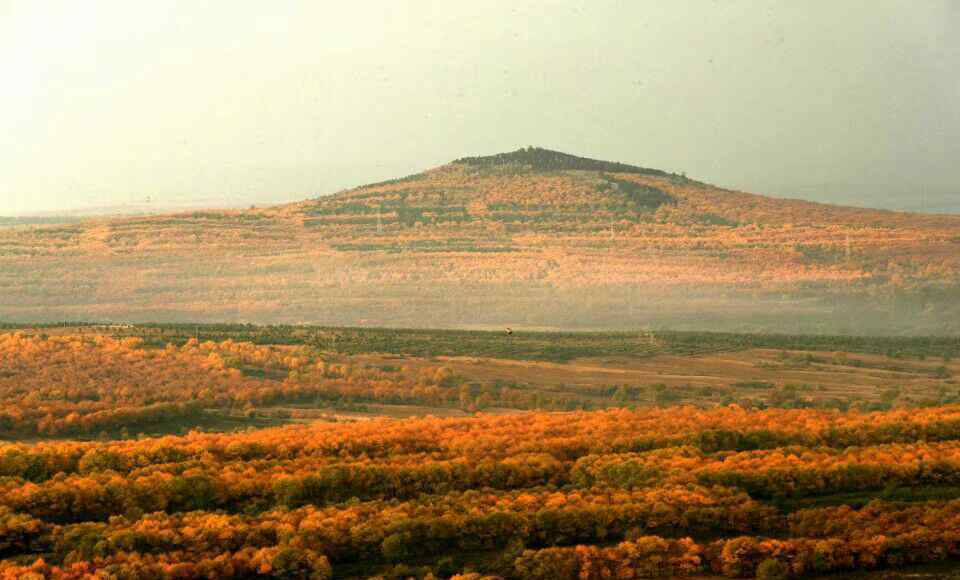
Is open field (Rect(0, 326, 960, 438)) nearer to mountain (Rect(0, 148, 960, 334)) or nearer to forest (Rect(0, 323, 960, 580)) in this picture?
forest (Rect(0, 323, 960, 580))

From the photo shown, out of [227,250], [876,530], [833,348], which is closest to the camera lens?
[876,530]

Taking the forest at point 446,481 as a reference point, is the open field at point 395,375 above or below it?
below

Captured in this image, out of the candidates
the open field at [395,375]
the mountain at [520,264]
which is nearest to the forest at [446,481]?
the open field at [395,375]


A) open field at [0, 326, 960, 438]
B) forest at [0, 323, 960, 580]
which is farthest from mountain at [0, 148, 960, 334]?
forest at [0, 323, 960, 580]

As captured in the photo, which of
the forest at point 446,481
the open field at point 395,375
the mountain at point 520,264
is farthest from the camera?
the mountain at point 520,264

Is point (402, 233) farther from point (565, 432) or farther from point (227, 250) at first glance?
point (565, 432)

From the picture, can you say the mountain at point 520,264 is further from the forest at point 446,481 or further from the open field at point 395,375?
the forest at point 446,481

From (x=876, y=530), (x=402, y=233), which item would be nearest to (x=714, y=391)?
(x=876, y=530)
